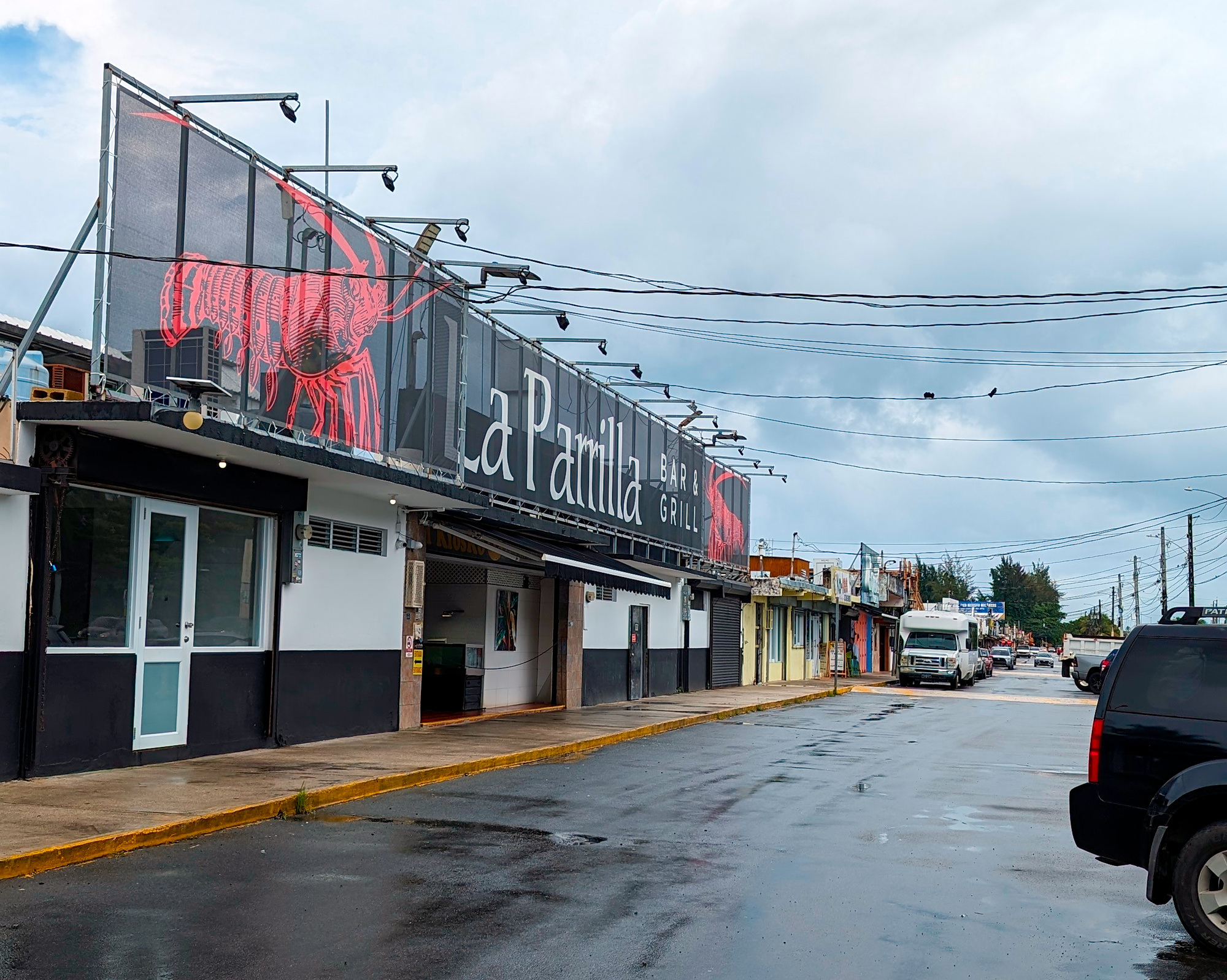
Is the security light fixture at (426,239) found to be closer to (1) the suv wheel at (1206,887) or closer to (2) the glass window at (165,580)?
(2) the glass window at (165,580)

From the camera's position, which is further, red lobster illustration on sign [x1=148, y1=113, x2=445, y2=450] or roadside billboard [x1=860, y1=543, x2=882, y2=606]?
roadside billboard [x1=860, y1=543, x2=882, y2=606]

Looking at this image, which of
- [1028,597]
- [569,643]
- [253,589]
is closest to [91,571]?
[253,589]

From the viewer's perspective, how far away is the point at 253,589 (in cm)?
1513

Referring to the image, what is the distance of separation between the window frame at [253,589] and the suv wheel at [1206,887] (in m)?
9.81

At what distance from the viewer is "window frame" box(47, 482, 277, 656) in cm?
1254

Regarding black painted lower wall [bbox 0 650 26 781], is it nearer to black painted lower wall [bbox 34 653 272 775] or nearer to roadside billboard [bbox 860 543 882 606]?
black painted lower wall [bbox 34 653 272 775]

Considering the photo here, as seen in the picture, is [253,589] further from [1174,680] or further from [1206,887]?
[1206,887]

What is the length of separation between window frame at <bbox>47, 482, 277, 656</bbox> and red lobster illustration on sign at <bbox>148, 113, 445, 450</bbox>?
4.53 ft

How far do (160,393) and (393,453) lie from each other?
192 inches

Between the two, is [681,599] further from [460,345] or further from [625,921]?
[625,921]

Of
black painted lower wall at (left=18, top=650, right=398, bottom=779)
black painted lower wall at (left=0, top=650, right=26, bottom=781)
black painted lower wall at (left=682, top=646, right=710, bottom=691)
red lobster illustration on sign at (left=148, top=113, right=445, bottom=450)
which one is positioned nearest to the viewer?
→ black painted lower wall at (left=0, top=650, right=26, bottom=781)

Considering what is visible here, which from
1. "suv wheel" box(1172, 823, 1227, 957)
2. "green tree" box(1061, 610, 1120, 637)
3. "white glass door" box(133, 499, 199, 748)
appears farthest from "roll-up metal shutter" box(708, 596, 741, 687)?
"green tree" box(1061, 610, 1120, 637)

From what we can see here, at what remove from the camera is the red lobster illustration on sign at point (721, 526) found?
35844 mm

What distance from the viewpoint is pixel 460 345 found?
768 inches
